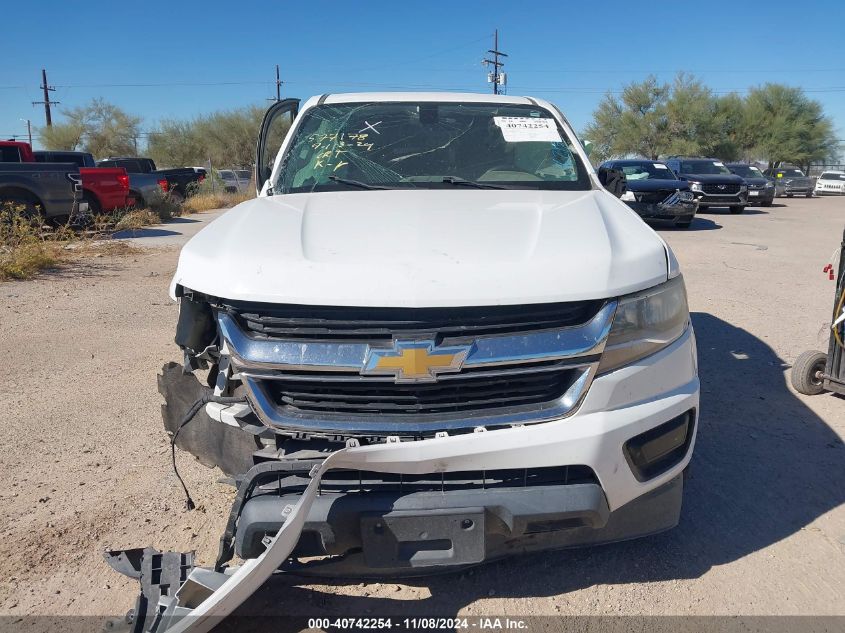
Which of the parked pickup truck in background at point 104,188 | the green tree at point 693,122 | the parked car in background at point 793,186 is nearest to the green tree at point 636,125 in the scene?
the green tree at point 693,122

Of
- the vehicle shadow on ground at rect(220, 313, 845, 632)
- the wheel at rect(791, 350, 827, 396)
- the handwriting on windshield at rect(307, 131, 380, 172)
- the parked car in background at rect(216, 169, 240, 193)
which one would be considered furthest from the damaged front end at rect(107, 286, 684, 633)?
the parked car in background at rect(216, 169, 240, 193)

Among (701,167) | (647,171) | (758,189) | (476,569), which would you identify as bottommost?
(476,569)

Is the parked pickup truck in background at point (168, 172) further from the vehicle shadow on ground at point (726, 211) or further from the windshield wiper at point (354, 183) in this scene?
the windshield wiper at point (354, 183)

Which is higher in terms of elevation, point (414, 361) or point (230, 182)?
point (230, 182)

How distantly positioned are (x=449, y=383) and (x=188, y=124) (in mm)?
47766

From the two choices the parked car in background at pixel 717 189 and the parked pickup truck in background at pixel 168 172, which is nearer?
the parked car in background at pixel 717 189

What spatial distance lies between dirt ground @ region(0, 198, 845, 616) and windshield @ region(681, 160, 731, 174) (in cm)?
1551

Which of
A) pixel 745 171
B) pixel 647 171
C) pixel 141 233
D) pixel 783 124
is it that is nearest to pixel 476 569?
pixel 141 233

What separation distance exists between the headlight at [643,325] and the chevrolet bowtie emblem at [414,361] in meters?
0.50

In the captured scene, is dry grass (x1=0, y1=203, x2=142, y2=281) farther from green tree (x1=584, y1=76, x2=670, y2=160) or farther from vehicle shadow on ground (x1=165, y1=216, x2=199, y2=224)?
green tree (x1=584, y1=76, x2=670, y2=160)

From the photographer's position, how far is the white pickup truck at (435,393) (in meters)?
2.09

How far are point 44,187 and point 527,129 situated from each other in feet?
33.8

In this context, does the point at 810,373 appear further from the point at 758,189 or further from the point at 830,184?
the point at 830,184

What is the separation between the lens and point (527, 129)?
385 cm
